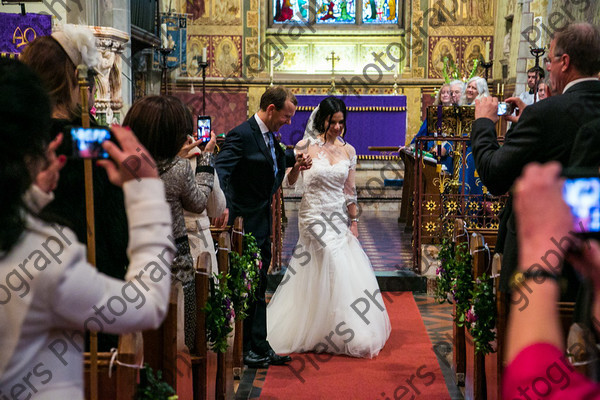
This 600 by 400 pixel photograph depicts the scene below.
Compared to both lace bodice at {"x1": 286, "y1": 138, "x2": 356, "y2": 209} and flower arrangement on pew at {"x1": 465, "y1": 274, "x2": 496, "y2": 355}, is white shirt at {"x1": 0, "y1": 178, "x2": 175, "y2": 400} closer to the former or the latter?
flower arrangement on pew at {"x1": 465, "y1": 274, "x2": 496, "y2": 355}

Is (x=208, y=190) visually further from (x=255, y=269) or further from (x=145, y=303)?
(x=145, y=303)

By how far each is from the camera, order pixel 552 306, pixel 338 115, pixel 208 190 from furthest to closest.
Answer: pixel 338 115 → pixel 208 190 → pixel 552 306

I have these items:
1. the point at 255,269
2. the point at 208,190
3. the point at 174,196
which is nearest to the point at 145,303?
the point at 174,196

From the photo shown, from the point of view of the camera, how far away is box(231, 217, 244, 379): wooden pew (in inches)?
172

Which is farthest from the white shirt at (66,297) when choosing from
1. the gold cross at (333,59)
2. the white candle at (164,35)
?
the gold cross at (333,59)

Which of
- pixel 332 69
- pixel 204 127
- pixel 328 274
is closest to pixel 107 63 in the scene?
pixel 204 127

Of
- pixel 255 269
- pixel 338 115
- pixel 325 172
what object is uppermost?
pixel 338 115

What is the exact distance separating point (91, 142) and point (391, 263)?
6.64 metres

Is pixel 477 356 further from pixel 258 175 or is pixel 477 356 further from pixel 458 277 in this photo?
pixel 258 175

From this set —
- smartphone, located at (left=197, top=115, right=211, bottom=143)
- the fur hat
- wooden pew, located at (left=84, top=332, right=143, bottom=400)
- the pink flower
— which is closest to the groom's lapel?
the pink flower

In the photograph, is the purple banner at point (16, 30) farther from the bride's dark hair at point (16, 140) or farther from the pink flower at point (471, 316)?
the bride's dark hair at point (16, 140)

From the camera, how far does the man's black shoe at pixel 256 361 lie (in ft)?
15.8

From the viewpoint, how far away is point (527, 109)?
2.77 metres

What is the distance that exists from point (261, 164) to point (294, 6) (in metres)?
11.4
